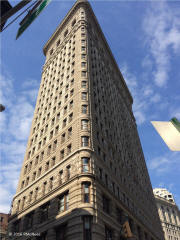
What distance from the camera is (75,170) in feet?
98.3

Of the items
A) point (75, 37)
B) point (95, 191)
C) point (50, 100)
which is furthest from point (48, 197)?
point (75, 37)

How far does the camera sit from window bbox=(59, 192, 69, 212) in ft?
91.3

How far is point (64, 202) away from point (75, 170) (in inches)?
173

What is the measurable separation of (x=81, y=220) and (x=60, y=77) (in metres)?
40.7

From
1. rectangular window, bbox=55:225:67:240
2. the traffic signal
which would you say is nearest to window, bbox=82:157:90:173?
rectangular window, bbox=55:225:67:240

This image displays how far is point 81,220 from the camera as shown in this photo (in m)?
24.1

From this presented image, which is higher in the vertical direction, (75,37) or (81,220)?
(75,37)

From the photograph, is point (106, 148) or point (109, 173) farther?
point (106, 148)

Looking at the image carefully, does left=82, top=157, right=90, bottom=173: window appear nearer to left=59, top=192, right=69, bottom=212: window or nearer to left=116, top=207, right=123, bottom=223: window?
left=59, top=192, right=69, bottom=212: window

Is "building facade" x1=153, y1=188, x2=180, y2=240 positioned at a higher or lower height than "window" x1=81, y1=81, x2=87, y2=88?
lower

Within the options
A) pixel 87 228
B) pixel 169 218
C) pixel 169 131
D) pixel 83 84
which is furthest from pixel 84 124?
pixel 169 218

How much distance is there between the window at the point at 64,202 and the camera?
27.8 meters

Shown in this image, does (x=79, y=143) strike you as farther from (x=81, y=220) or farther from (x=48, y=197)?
A: (x=81, y=220)

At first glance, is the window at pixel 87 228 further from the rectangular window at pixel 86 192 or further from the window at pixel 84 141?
the window at pixel 84 141
